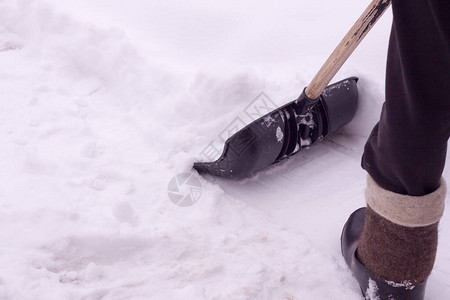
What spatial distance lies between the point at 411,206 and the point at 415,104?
0.76 ft

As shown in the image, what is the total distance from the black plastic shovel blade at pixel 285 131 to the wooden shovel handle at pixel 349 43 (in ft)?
0.18

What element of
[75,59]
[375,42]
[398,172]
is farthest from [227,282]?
[75,59]

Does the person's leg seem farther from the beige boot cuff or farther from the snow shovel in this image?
the snow shovel

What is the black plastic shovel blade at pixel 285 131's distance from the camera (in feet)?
4.58

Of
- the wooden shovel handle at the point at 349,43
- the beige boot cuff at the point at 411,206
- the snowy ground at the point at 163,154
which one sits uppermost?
the wooden shovel handle at the point at 349,43

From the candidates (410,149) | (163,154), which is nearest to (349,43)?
(410,149)

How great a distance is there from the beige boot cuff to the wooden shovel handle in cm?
53

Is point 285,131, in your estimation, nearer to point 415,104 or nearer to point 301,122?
point 301,122

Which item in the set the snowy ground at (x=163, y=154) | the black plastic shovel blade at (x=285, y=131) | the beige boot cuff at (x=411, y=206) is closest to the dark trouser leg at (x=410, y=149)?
the beige boot cuff at (x=411, y=206)

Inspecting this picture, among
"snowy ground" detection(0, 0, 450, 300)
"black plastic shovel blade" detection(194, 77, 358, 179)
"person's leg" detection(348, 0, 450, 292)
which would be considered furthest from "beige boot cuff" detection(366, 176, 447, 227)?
"black plastic shovel blade" detection(194, 77, 358, 179)

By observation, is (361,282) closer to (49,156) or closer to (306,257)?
(306,257)

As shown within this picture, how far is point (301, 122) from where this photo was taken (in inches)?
60.1

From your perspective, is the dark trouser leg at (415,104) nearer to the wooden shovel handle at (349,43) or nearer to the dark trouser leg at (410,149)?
the dark trouser leg at (410,149)

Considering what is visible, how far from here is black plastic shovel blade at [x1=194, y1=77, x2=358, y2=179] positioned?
1.39 meters
